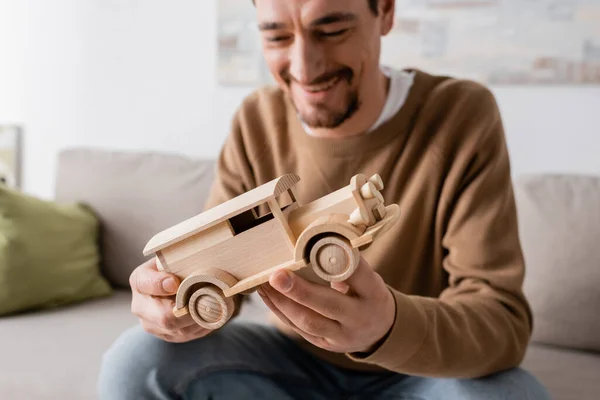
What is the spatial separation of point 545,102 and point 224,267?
141 centimetres

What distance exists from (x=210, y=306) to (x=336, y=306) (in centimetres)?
15

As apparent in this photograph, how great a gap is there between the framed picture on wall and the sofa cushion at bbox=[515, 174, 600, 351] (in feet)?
6.66

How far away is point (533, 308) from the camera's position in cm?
162

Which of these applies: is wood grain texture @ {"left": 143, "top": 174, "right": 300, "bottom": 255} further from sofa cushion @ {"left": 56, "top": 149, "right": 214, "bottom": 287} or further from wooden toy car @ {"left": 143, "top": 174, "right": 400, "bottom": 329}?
sofa cushion @ {"left": 56, "top": 149, "right": 214, "bottom": 287}

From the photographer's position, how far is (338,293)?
0.79m

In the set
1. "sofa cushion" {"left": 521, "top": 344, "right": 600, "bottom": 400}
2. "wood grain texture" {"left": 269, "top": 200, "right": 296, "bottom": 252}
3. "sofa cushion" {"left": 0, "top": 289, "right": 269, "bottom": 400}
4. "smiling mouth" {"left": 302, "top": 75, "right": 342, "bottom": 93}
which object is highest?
"smiling mouth" {"left": 302, "top": 75, "right": 342, "bottom": 93}

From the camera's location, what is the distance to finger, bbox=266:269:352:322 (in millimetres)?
741

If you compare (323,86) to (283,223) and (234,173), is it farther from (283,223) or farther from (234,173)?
(283,223)

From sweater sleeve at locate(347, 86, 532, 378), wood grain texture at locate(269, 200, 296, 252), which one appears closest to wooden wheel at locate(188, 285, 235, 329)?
wood grain texture at locate(269, 200, 296, 252)

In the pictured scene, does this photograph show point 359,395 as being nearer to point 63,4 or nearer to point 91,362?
point 91,362

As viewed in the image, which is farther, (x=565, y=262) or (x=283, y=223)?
(x=565, y=262)

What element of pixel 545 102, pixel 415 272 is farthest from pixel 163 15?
pixel 415 272

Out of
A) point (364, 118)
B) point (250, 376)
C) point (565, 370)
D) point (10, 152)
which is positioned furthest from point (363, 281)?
point (10, 152)

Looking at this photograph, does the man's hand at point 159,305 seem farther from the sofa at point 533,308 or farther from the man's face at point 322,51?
the sofa at point 533,308
